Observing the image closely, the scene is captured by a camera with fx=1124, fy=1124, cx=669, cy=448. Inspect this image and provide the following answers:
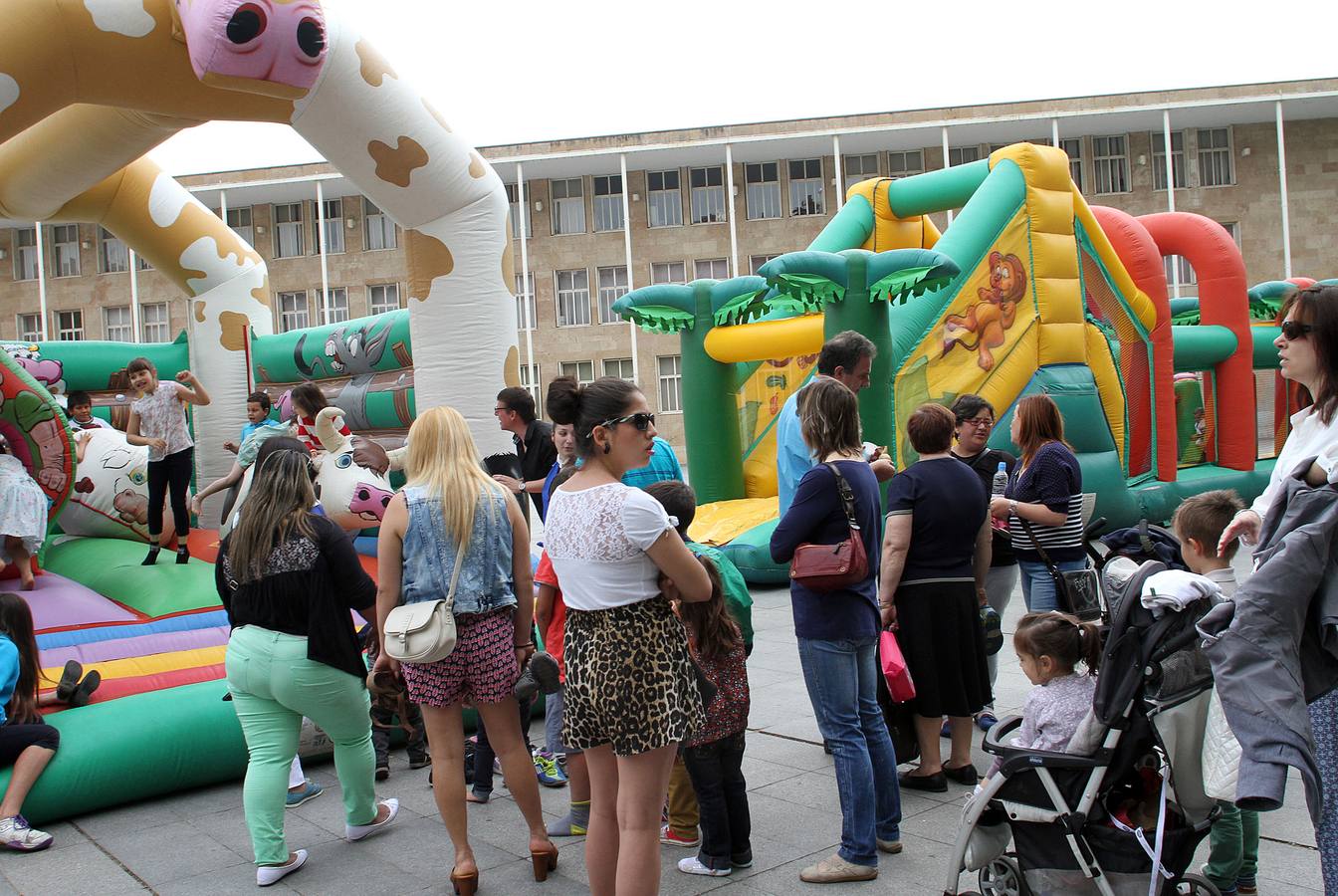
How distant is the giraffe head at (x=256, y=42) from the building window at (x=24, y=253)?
30742mm

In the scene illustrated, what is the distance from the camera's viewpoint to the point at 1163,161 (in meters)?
30.8

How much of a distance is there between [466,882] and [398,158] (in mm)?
4590

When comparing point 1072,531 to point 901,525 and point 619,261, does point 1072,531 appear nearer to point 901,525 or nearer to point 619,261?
point 901,525

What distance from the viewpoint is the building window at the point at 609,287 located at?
31.5m

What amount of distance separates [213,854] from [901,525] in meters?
2.75

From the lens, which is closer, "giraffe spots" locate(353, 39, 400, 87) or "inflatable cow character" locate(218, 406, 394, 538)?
"giraffe spots" locate(353, 39, 400, 87)

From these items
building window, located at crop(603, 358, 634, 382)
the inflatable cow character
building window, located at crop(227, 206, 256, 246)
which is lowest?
the inflatable cow character

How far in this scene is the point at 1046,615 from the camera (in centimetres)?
326

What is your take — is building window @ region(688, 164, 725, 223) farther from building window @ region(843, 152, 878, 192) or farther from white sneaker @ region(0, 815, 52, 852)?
white sneaker @ region(0, 815, 52, 852)

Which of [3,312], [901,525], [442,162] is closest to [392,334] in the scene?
[442,162]

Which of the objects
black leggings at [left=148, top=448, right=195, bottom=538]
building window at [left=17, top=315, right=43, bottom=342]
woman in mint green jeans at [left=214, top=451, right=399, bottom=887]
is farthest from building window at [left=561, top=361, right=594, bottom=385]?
woman in mint green jeans at [left=214, top=451, right=399, bottom=887]

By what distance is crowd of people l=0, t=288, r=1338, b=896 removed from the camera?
2873 millimetres

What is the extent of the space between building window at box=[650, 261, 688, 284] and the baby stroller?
29.1 metres

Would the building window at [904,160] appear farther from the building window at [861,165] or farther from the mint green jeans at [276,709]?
the mint green jeans at [276,709]
